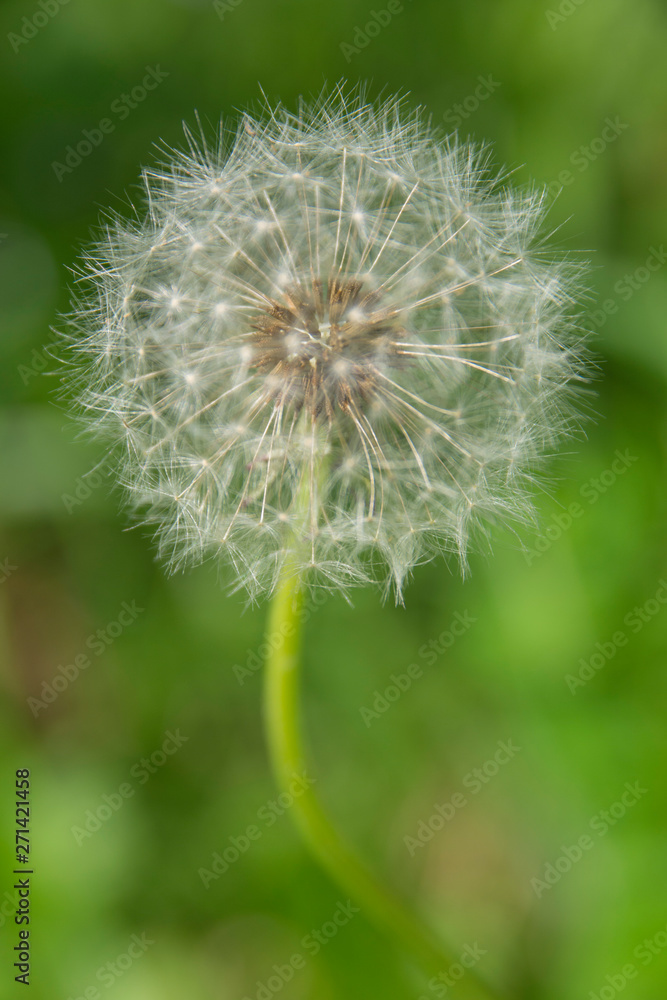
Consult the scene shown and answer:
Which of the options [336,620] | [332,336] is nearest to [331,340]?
[332,336]

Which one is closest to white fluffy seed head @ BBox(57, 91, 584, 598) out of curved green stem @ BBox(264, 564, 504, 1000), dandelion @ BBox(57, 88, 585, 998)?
dandelion @ BBox(57, 88, 585, 998)

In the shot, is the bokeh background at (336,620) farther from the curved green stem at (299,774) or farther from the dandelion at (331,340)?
the dandelion at (331,340)

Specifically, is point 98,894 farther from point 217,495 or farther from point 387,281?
point 387,281

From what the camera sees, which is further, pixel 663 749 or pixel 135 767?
pixel 135 767

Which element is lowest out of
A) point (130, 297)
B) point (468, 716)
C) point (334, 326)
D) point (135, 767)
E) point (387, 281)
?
point (135, 767)

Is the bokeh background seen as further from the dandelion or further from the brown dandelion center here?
the brown dandelion center

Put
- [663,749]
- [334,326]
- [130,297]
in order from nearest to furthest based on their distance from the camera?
[334,326]
[130,297]
[663,749]

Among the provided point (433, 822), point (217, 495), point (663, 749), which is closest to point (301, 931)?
point (433, 822)

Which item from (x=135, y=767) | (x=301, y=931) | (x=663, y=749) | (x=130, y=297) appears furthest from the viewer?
(x=135, y=767)
